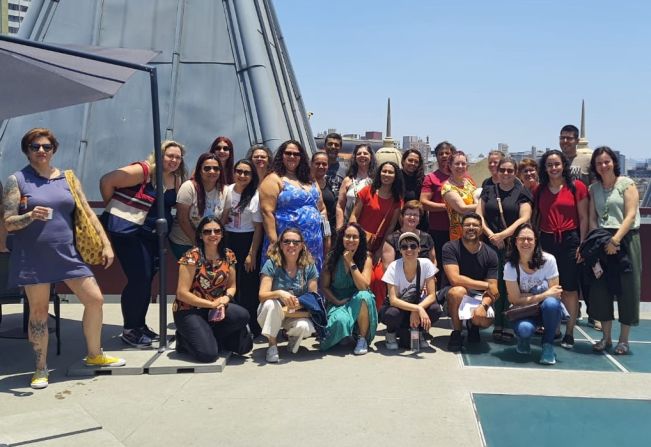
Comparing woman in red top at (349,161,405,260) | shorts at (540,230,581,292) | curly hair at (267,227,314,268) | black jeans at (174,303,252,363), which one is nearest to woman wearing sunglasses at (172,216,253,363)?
black jeans at (174,303,252,363)

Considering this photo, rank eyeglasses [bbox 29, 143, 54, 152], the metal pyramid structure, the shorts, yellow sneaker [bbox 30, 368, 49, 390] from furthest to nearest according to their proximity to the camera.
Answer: the metal pyramid structure
the shorts
yellow sneaker [bbox 30, 368, 49, 390]
eyeglasses [bbox 29, 143, 54, 152]

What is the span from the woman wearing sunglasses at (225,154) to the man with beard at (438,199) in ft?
5.75

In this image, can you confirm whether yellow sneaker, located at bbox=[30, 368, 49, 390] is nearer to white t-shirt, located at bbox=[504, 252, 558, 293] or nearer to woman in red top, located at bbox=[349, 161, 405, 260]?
woman in red top, located at bbox=[349, 161, 405, 260]

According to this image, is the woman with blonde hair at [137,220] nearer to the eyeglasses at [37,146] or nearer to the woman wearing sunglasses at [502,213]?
the eyeglasses at [37,146]

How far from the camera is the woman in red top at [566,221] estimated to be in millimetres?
5652

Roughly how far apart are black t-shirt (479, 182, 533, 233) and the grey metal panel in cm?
379

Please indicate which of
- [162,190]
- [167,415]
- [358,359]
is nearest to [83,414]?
[167,415]

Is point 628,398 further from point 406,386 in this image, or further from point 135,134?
point 135,134

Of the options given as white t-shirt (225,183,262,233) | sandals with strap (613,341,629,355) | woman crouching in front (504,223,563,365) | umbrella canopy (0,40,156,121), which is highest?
umbrella canopy (0,40,156,121)

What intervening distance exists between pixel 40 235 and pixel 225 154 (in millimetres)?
1790

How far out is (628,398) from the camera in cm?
435

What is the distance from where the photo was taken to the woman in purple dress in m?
4.34

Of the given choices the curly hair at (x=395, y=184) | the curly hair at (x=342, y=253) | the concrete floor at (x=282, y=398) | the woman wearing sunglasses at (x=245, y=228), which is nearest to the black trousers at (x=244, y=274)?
the woman wearing sunglasses at (x=245, y=228)

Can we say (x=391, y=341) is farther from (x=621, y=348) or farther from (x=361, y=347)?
(x=621, y=348)
